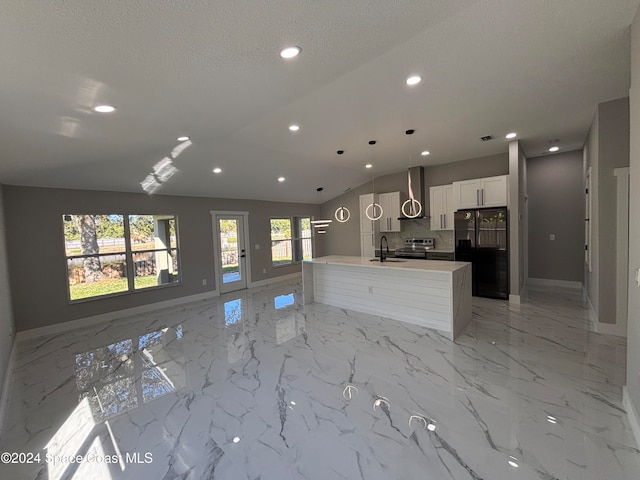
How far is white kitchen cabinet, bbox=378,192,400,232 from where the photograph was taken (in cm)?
729

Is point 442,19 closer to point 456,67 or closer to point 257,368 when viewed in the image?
Result: point 456,67

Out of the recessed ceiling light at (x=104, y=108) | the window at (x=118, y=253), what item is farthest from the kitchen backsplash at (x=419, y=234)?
the recessed ceiling light at (x=104, y=108)

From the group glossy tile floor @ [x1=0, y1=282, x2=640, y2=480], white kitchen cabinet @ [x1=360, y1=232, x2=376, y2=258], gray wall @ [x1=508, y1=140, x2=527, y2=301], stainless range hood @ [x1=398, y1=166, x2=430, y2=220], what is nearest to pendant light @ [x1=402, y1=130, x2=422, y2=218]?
stainless range hood @ [x1=398, y1=166, x2=430, y2=220]

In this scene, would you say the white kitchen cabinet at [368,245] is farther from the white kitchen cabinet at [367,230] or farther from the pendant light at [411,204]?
the pendant light at [411,204]

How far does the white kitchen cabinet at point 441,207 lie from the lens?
20.7 ft

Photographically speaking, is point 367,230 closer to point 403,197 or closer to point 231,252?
point 403,197

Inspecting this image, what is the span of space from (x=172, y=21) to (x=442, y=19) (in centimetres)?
168

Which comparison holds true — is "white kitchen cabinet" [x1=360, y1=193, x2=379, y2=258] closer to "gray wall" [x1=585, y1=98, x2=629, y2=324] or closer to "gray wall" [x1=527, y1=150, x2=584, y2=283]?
"gray wall" [x1=527, y1=150, x2=584, y2=283]

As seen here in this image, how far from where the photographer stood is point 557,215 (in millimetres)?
6215

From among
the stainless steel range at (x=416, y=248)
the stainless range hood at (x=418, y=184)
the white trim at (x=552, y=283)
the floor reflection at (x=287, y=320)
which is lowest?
the floor reflection at (x=287, y=320)

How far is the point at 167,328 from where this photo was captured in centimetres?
468

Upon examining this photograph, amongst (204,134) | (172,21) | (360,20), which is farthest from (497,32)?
(204,134)

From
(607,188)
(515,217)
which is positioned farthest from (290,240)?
(607,188)

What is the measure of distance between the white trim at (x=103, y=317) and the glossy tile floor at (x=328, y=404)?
0.33 meters
